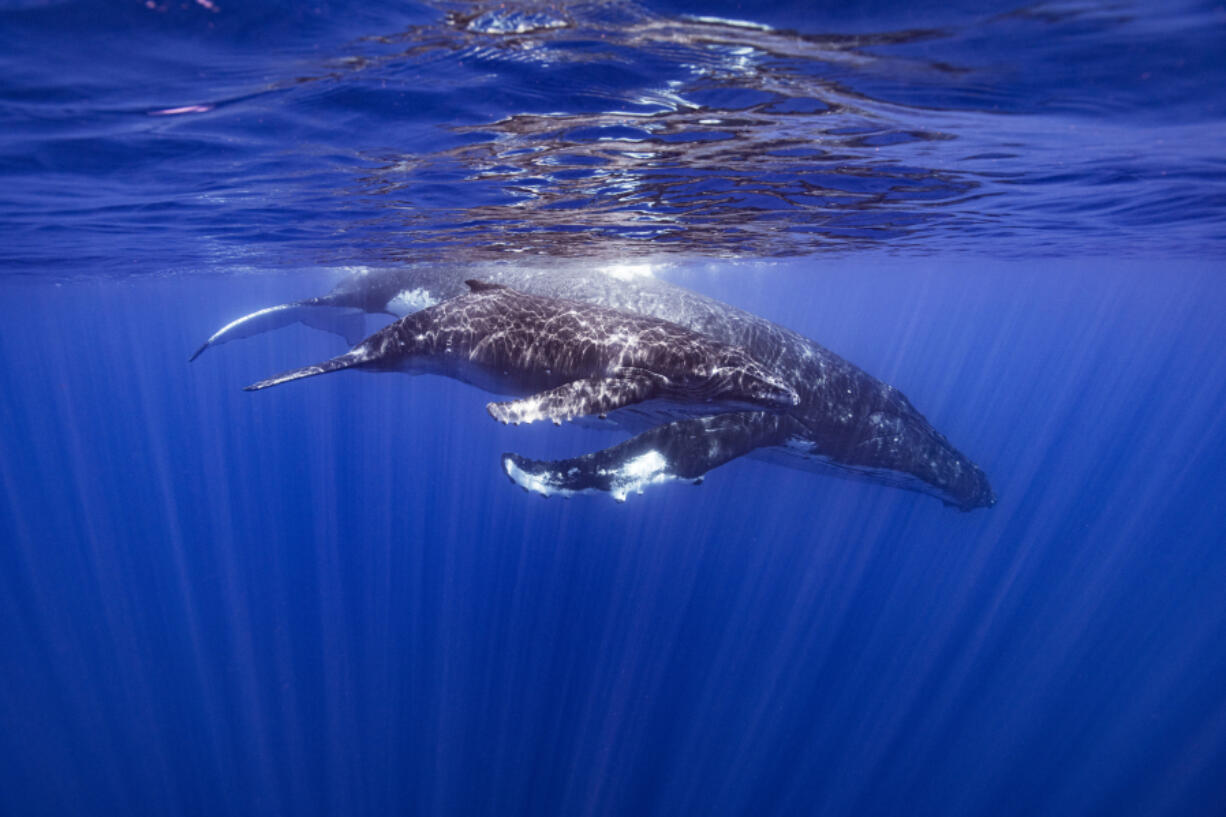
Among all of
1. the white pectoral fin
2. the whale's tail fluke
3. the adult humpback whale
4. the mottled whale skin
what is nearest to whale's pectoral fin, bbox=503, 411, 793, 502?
the adult humpback whale

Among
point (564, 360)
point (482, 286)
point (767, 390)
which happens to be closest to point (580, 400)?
point (564, 360)

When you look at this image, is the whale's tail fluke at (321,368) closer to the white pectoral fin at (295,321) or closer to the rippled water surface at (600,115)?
the rippled water surface at (600,115)

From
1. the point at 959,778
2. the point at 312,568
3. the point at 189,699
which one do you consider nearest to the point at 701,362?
the point at 959,778

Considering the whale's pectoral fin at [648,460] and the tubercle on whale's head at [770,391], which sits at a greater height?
the tubercle on whale's head at [770,391]

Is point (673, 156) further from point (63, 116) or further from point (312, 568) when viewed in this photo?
point (312, 568)

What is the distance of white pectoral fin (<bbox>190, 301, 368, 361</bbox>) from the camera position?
41.1 feet

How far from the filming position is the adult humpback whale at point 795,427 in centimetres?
707

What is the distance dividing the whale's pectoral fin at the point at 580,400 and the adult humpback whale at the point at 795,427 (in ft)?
3.02

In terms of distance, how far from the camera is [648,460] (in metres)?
6.69

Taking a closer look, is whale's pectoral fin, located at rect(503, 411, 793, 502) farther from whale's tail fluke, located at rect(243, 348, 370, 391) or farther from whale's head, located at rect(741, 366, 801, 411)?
whale's tail fluke, located at rect(243, 348, 370, 391)

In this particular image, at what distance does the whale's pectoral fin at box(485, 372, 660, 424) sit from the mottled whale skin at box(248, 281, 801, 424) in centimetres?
1

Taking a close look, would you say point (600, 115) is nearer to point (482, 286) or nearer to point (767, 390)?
point (482, 286)

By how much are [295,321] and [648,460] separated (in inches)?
481

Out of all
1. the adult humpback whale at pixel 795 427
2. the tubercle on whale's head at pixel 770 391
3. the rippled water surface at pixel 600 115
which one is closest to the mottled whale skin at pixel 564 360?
the tubercle on whale's head at pixel 770 391
